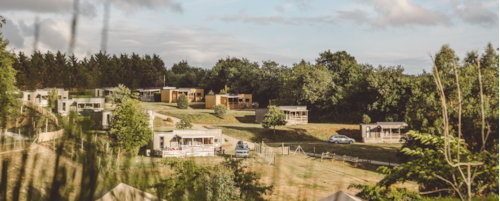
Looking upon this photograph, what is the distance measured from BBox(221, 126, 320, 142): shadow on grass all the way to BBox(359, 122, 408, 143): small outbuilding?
491 centimetres

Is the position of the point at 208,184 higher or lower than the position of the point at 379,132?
higher

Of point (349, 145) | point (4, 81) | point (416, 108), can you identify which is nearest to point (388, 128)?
point (349, 145)

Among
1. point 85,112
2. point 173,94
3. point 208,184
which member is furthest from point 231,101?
point 85,112

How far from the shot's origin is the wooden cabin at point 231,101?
1964 inches

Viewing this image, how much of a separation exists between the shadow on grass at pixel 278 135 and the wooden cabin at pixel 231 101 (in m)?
14.9

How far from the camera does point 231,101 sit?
172ft

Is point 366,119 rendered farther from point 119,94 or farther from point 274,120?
point 119,94

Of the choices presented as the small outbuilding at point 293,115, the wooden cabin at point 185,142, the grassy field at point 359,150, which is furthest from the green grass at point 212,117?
the grassy field at point 359,150

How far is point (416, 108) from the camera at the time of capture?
850 inches

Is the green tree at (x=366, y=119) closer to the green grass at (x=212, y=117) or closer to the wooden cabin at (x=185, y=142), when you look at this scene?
the green grass at (x=212, y=117)

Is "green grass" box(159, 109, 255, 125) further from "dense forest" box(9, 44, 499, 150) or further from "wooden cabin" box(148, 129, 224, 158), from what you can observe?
"wooden cabin" box(148, 129, 224, 158)

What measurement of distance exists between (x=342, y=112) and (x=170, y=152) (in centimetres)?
2885

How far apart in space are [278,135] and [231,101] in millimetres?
18643

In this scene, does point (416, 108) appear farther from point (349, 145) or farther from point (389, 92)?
point (389, 92)
